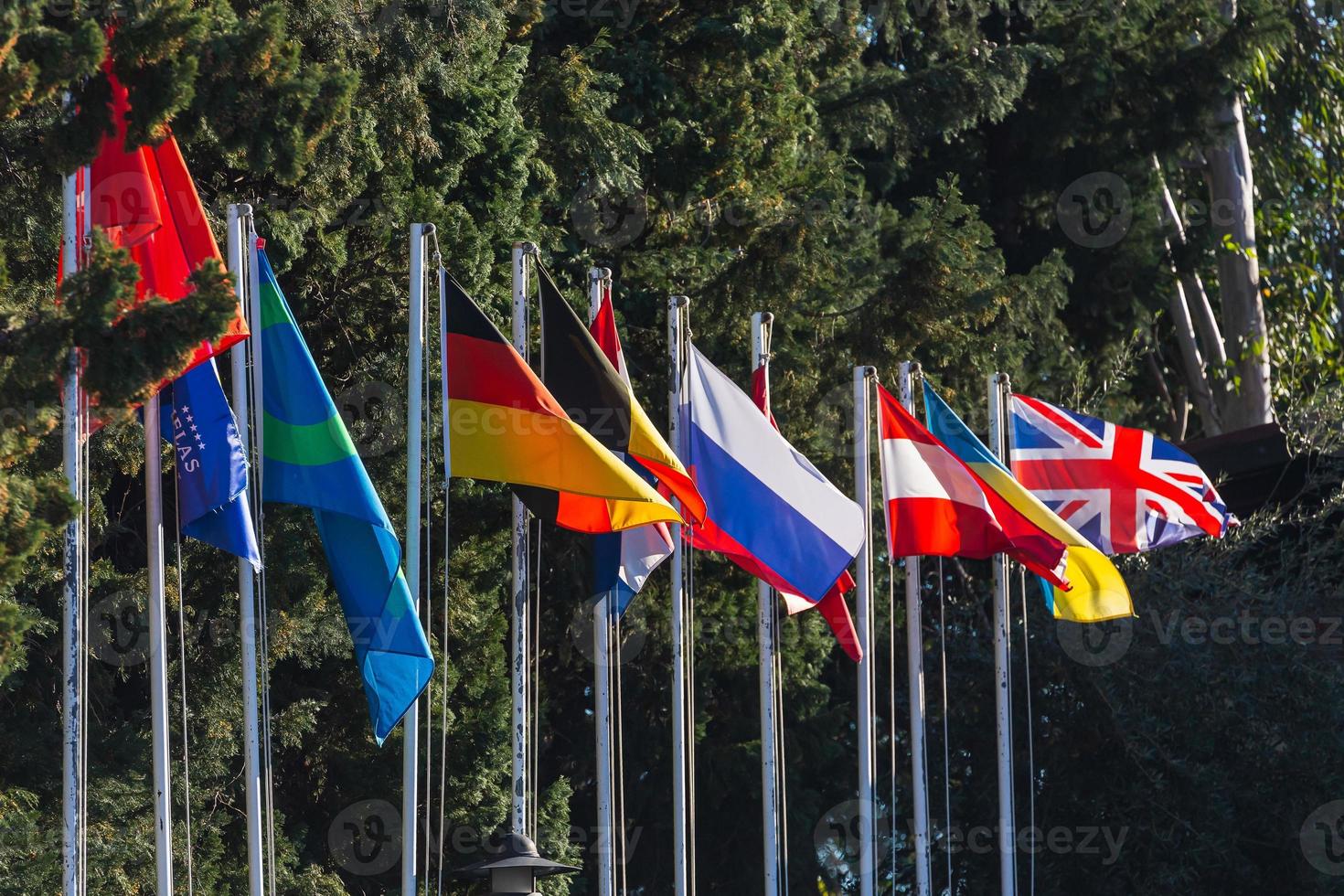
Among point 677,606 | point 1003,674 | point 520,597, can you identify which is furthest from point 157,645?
point 1003,674

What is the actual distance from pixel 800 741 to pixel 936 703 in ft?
6.52

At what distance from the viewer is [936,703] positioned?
847 inches

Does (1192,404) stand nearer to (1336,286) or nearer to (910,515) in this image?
(1336,286)

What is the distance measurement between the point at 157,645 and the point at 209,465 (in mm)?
986

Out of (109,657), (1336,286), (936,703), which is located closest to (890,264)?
(936,703)

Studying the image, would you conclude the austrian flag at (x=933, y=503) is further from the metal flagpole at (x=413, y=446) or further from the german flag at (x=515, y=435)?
the metal flagpole at (x=413, y=446)

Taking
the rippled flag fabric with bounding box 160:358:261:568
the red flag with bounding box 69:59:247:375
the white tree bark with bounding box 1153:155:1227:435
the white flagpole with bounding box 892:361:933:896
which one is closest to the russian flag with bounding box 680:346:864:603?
the white flagpole with bounding box 892:361:933:896

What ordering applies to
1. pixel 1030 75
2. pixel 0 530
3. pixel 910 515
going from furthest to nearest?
pixel 1030 75
pixel 910 515
pixel 0 530

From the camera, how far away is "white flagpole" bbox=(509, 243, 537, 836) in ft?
37.6

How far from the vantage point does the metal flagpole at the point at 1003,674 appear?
48.2 ft

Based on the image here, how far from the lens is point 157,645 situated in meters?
10.1

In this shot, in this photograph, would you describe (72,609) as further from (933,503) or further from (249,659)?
(933,503)

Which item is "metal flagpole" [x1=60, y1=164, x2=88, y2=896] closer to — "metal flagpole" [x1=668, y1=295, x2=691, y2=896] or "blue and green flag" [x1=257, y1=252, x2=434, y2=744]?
"blue and green flag" [x1=257, y1=252, x2=434, y2=744]

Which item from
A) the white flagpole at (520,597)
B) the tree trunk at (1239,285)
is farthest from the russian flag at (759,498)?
the tree trunk at (1239,285)
